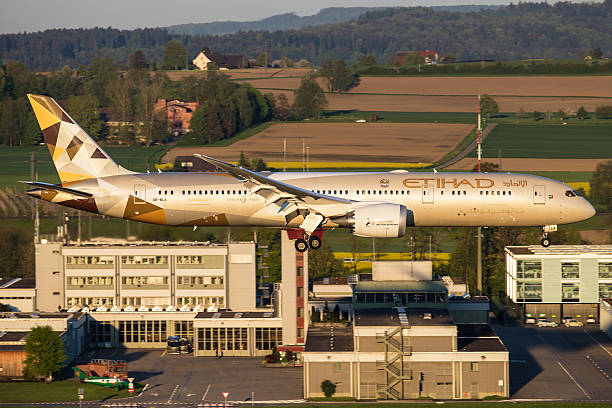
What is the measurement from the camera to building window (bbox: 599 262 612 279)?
488 feet

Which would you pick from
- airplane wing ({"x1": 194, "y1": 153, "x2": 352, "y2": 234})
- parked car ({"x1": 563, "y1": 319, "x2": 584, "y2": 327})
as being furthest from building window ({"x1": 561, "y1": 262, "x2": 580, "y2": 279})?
airplane wing ({"x1": 194, "y1": 153, "x2": 352, "y2": 234})

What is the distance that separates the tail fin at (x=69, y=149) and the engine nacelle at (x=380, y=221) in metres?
20.3

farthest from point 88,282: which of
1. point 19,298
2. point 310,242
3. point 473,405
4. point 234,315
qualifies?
point 310,242

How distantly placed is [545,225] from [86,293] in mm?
87771

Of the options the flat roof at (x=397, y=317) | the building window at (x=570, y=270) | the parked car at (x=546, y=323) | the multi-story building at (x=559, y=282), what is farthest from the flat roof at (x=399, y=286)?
the building window at (x=570, y=270)

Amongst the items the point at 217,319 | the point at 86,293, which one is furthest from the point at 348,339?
the point at 86,293

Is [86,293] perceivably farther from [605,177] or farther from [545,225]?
[605,177]

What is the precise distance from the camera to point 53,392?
4633 inches

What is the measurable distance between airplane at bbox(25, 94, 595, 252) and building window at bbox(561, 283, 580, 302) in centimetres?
7652

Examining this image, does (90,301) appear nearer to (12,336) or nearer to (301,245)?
(12,336)

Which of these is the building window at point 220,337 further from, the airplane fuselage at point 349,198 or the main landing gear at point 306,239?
the main landing gear at point 306,239

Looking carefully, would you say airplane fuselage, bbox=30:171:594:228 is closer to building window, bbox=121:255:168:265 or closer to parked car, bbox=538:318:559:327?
building window, bbox=121:255:168:265

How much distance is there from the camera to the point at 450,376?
360 ft

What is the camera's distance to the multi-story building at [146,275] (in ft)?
477
